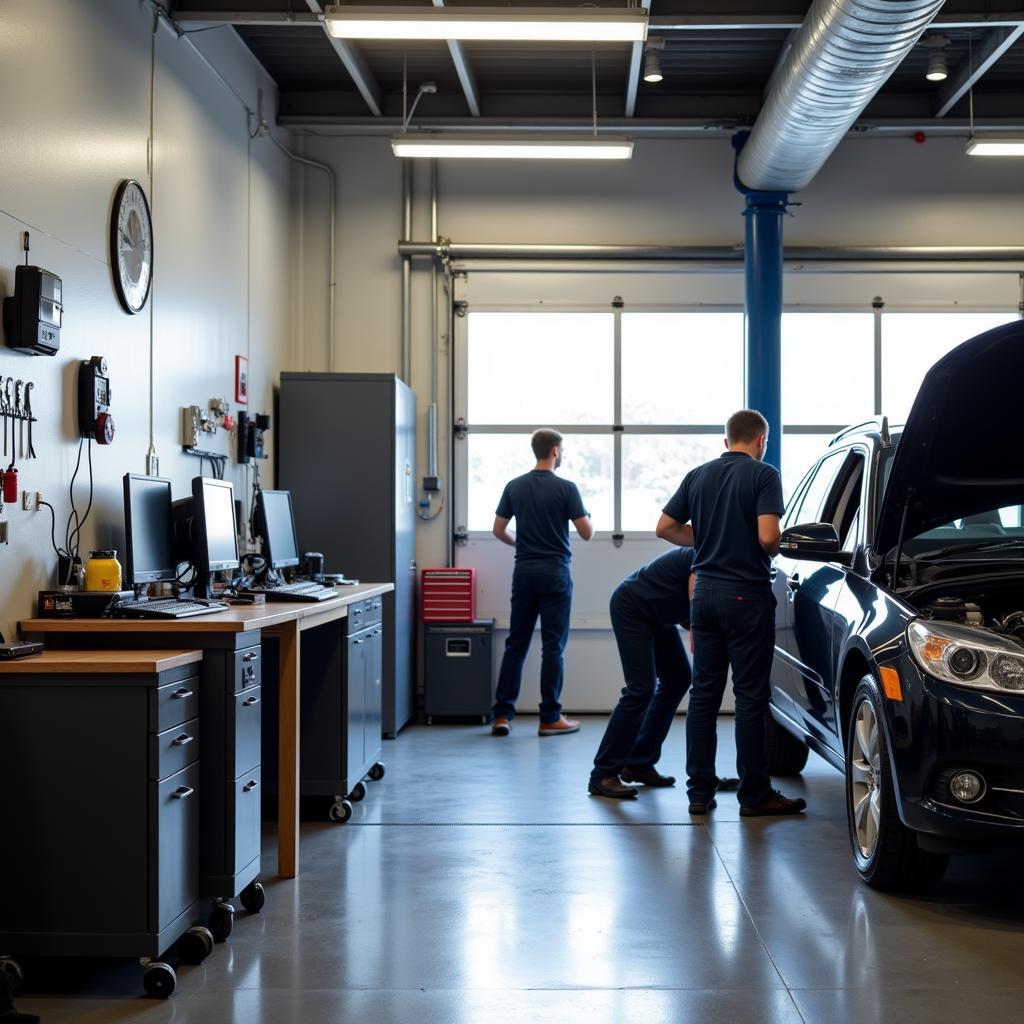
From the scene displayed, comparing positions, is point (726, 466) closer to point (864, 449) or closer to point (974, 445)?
point (864, 449)

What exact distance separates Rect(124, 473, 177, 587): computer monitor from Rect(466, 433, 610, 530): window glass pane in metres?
3.93

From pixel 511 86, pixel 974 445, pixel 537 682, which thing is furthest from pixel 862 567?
pixel 511 86

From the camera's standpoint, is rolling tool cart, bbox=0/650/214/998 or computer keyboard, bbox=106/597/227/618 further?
computer keyboard, bbox=106/597/227/618

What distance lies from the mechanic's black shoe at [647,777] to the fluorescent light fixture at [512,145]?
342cm

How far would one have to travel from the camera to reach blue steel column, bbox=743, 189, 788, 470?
783 cm

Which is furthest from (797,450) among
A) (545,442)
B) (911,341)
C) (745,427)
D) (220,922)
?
(220,922)

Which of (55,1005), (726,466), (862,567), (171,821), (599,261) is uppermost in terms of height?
(599,261)

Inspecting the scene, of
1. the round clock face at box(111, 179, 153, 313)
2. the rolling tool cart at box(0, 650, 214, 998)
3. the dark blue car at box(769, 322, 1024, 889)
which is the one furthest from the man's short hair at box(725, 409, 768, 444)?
the rolling tool cart at box(0, 650, 214, 998)

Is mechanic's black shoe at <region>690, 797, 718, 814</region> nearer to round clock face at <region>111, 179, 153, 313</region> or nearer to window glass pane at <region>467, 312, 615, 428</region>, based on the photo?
round clock face at <region>111, 179, 153, 313</region>

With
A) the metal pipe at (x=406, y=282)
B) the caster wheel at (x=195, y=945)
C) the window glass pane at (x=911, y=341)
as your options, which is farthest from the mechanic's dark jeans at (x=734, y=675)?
the window glass pane at (x=911, y=341)

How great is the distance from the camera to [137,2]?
16.8ft

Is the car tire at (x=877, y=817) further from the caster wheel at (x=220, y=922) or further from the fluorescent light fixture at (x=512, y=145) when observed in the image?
the fluorescent light fixture at (x=512, y=145)

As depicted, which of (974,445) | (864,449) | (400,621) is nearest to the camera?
(974,445)

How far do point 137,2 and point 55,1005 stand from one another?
13.1 ft
